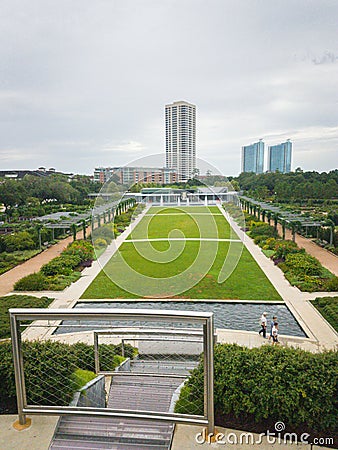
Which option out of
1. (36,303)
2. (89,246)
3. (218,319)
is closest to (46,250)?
(89,246)

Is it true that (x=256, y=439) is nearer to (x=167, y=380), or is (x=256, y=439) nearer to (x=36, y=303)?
(x=167, y=380)

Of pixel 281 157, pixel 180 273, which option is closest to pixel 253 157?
pixel 281 157

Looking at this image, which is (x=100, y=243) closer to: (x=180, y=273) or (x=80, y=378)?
(x=180, y=273)

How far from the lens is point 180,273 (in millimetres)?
17750

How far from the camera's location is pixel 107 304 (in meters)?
13.9

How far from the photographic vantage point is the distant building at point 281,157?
122 meters

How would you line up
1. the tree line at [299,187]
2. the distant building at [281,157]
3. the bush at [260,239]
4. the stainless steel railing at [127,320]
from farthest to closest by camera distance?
the distant building at [281,157] → the tree line at [299,187] → the bush at [260,239] → the stainless steel railing at [127,320]

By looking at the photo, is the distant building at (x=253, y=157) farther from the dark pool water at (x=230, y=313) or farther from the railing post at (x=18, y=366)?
the railing post at (x=18, y=366)

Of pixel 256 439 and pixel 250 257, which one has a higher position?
pixel 256 439

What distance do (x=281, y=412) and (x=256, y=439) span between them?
0.41 m

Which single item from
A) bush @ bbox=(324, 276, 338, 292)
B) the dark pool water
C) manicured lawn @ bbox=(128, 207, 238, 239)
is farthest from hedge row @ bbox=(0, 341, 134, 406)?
manicured lawn @ bbox=(128, 207, 238, 239)

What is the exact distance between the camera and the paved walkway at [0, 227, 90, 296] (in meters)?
16.5

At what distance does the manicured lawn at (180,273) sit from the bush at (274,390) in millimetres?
10129

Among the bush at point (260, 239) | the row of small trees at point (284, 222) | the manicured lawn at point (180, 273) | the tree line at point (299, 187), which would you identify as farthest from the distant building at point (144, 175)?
the tree line at point (299, 187)
